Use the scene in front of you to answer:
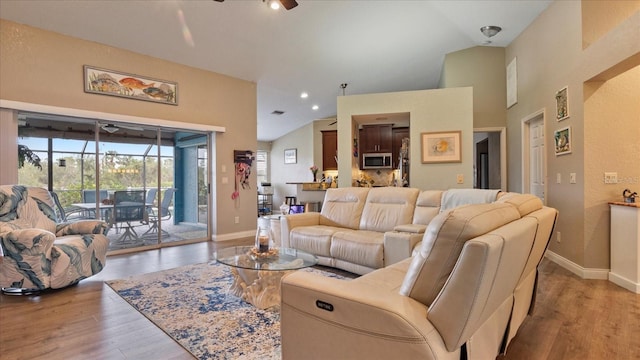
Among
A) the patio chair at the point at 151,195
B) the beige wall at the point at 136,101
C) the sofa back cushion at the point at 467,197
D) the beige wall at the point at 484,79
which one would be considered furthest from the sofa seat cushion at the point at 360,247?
the beige wall at the point at 484,79

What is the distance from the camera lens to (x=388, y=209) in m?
4.01

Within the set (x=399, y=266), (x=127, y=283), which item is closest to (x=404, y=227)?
(x=399, y=266)

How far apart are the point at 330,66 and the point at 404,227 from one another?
4104 millimetres

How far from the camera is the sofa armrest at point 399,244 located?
3061 millimetres

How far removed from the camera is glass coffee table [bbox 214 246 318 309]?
269cm

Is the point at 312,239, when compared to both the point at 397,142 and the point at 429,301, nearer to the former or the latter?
the point at 429,301

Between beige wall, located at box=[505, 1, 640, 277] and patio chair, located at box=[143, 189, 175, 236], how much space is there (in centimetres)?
587

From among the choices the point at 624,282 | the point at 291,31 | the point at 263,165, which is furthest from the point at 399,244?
the point at 263,165

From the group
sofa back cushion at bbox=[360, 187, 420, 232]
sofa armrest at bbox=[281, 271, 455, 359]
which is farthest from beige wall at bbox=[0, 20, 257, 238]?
sofa armrest at bbox=[281, 271, 455, 359]

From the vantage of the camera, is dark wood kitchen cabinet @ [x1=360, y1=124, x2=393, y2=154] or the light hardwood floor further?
dark wood kitchen cabinet @ [x1=360, y1=124, x2=393, y2=154]

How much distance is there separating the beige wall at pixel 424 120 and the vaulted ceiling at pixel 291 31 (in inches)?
39.8

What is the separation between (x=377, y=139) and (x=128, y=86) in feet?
19.0

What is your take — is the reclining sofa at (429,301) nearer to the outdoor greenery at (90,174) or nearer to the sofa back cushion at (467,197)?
the sofa back cushion at (467,197)

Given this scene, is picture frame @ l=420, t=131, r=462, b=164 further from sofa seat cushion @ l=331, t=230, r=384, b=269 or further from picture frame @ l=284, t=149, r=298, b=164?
picture frame @ l=284, t=149, r=298, b=164
